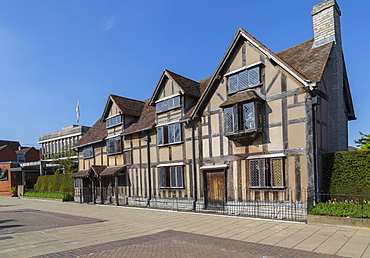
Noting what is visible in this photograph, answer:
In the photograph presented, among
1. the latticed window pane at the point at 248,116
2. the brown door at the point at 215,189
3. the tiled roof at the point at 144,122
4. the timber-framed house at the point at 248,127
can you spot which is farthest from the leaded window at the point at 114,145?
the latticed window pane at the point at 248,116

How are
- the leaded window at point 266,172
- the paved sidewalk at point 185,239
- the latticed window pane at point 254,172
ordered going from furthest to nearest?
1. the latticed window pane at point 254,172
2. the leaded window at point 266,172
3. the paved sidewalk at point 185,239

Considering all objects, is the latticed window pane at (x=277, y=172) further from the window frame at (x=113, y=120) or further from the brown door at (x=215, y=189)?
the window frame at (x=113, y=120)

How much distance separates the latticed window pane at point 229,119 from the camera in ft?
47.2

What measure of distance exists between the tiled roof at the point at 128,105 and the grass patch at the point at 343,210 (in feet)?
48.4

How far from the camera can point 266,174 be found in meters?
13.3

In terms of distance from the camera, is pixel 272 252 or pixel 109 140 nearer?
pixel 272 252

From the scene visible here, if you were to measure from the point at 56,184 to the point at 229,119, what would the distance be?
22668mm

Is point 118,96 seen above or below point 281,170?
above

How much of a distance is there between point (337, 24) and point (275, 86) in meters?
5.12

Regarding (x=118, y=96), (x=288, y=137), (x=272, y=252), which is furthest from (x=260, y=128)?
(x=118, y=96)

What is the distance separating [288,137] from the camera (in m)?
12.8

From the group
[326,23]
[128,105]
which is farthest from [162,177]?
[326,23]

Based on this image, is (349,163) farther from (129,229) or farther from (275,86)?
(129,229)

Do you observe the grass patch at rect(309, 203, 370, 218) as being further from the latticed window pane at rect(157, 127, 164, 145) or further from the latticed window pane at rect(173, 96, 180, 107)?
the latticed window pane at rect(157, 127, 164, 145)
